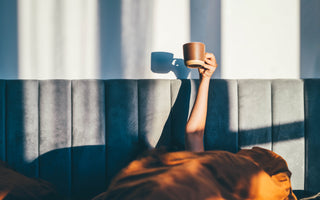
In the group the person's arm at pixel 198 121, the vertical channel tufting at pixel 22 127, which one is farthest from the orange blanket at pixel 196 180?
the vertical channel tufting at pixel 22 127

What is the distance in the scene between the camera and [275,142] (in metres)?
0.87

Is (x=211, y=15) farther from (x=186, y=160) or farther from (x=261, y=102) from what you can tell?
(x=186, y=160)

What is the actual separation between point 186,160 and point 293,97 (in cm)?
66

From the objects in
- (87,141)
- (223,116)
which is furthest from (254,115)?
(87,141)

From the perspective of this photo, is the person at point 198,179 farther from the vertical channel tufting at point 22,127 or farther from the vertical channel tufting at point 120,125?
the vertical channel tufting at point 22,127

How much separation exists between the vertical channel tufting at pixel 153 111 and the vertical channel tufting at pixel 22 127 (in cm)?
46

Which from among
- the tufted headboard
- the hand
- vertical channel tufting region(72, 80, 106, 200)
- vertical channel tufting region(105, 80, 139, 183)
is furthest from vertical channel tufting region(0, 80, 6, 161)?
the hand

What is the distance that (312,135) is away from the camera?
869mm

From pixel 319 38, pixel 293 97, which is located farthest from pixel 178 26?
pixel 319 38

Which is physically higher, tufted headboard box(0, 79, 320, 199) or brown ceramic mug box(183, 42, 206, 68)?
brown ceramic mug box(183, 42, 206, 68)

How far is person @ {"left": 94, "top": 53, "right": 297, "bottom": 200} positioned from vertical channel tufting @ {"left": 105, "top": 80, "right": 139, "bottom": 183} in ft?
0.76

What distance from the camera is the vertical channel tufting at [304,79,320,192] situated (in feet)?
2.84

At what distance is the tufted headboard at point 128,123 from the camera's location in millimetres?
793

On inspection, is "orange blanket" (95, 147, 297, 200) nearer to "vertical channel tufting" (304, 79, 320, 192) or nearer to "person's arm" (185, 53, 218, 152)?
"person's arm" (185, 53, 218, 152)
